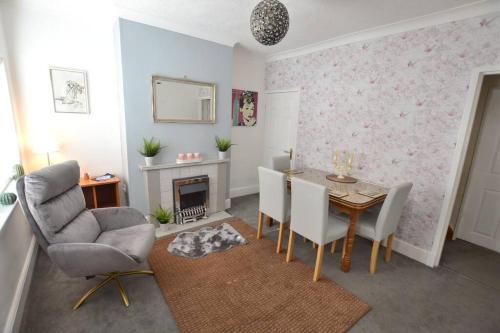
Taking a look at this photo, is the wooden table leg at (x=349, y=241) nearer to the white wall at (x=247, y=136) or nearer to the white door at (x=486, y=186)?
the white door at (x=486, y=186)

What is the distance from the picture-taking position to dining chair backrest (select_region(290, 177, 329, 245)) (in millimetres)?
1912

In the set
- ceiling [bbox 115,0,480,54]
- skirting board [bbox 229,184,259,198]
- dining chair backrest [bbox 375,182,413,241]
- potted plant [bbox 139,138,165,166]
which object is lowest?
skirting board [bbox 229,184,259,198]

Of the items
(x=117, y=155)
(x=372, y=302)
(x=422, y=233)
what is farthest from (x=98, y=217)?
(x=422, y=233)

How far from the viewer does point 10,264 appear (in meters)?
1.60

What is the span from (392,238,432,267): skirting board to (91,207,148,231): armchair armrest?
2.78 m

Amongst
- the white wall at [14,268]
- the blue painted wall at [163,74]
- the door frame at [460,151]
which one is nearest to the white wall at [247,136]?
the blue painted wall at [163,74]

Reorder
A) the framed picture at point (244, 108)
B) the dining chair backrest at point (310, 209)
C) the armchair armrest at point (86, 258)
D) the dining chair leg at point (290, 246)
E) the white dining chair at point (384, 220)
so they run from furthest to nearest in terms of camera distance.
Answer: the framed picture at point (244, 108), the dining chair leg at point (290, 246), the white dining chair at point (384, 220), the dining chair backrest at point (310, 209), the armchair armrest at point (86, 258)

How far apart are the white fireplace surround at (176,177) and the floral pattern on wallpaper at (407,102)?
5.09 feet

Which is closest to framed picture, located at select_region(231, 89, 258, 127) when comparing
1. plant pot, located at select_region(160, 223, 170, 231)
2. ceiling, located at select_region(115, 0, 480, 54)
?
ceiling, located at select_region(115, 0, 480, 54)

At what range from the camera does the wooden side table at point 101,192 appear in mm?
2703

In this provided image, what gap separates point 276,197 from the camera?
2430 millimetres

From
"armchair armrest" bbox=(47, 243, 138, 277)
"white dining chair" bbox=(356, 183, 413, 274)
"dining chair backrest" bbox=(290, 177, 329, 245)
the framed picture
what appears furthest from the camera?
the framed picture

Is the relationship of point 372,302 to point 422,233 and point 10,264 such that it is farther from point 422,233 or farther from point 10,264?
point 10,264

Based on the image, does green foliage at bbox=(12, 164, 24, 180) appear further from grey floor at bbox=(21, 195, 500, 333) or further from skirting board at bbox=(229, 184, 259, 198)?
skirting board at bbox=(229, 184, 259, 198)
